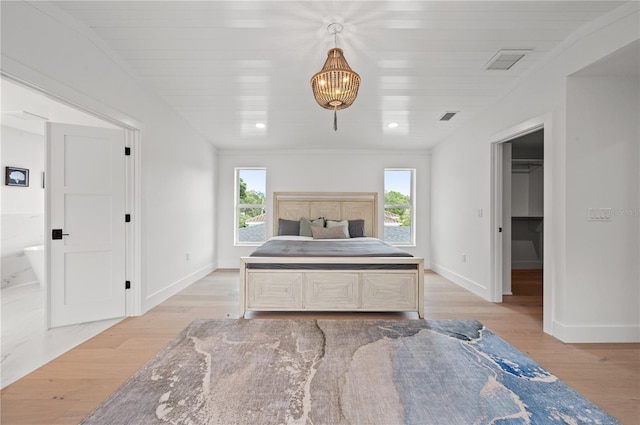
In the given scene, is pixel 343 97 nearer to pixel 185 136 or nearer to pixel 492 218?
pixel 492 218

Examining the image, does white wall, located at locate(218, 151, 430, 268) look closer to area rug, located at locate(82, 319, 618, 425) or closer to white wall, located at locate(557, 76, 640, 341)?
white wall, located at locate(557, 76, 640, 341)

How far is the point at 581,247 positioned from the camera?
7.88 ft

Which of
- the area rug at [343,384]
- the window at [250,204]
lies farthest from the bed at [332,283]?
the window at [250,204]

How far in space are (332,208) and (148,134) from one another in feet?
10.9

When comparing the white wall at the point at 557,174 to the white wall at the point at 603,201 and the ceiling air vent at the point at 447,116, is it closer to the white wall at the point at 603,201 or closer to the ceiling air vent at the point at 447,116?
the white wall at the point at 603,201

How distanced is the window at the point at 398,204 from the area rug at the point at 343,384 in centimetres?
338

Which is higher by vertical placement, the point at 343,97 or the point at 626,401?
the point at 343,97

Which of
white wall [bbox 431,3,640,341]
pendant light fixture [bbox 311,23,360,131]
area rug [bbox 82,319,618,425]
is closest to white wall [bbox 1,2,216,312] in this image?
area rug [bbox 82,319,618,425]

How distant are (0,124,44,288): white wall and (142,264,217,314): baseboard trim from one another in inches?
87.4

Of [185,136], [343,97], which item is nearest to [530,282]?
[343,97]

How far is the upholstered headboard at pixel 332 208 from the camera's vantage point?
5.54 m

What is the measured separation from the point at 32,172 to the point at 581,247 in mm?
6939

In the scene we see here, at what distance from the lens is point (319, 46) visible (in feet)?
7.67

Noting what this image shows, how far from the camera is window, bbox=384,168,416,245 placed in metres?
5.75
